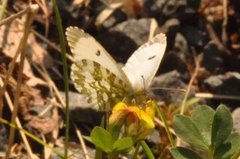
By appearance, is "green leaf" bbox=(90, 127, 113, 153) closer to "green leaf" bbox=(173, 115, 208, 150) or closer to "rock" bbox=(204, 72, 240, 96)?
"green leaf" bbox=(173, 115, 208, 150)

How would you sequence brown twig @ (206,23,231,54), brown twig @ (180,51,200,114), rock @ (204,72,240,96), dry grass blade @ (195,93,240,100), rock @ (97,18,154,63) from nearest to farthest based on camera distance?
1. brown twig @ (180,51,200,114)
2. dry grass blade @ (195,93,240,100)
3. rock @ (204,72,240,96)
4. rock @ (97,18,154,63)
5. brown twig @ (206,23,231,54)

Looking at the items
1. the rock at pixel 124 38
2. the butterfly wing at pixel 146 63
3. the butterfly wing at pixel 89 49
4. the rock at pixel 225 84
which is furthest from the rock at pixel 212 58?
the butterfly wing at pixel 89 49

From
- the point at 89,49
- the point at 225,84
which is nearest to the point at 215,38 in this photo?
the point at 225,84

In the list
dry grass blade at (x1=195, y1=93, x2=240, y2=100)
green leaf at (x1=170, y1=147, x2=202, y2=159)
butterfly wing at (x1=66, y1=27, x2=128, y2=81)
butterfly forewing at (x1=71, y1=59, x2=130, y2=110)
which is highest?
butterfly wing at (x1=66, y1=27, x2=128, y2=81)

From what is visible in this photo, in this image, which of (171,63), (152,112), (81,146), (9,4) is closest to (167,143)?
(81,146)

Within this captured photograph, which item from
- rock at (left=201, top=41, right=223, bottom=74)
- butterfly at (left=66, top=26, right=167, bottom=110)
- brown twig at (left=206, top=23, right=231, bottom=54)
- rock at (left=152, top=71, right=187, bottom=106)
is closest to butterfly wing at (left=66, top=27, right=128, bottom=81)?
butterfly at (left=66, top=26, right=167, bottom=110)

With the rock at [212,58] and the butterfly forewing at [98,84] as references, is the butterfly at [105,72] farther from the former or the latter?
the rock at [212,58]

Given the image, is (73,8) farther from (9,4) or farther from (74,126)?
(74,126)
